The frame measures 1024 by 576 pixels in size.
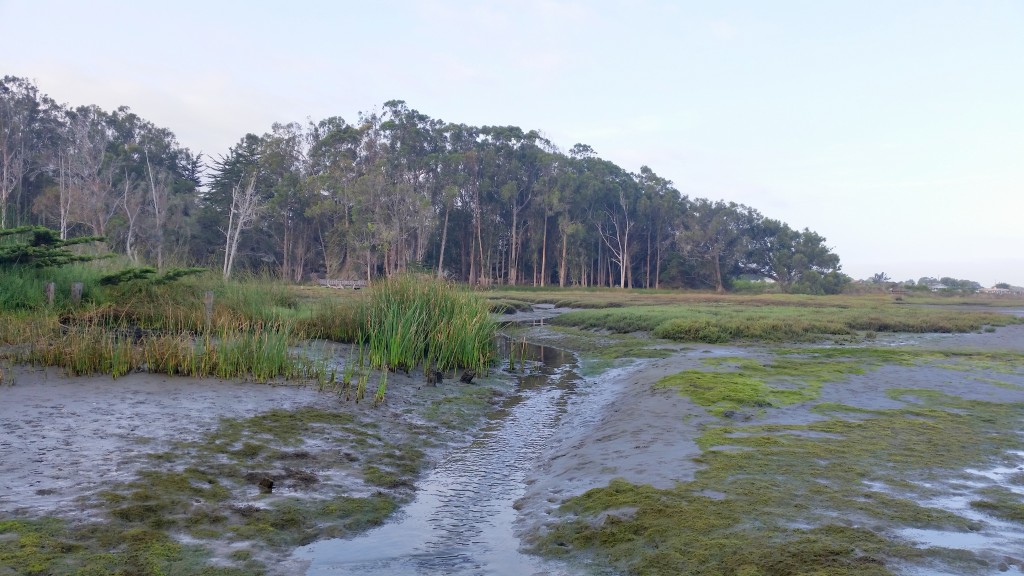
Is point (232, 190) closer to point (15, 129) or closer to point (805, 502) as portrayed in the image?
point (15, 129)

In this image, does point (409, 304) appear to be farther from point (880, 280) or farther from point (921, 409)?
point (880, 280)

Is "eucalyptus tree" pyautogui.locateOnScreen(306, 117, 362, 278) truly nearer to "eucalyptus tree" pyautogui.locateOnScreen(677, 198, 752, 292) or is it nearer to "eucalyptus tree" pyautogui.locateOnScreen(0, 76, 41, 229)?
"eucalyptus tree" pyautogui.locateOnScreen(0, 76, 41, 229)

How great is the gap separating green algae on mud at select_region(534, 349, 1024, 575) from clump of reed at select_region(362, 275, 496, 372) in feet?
21.5

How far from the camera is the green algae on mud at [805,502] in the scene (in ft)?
14.8

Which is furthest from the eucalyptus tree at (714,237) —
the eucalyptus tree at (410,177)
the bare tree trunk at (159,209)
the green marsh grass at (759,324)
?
the bare tree trunk at (159,209)

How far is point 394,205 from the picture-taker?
60.1m

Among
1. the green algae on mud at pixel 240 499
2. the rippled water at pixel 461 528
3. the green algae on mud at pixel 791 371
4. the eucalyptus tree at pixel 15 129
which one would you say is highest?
the eucalyptus tree at pixel 15 129

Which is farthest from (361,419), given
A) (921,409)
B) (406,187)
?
(406,187)

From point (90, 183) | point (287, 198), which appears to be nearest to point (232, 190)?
point (287, 198)

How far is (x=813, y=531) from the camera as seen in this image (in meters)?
4.91

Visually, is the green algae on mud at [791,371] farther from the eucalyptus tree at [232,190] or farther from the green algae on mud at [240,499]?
the eucalyptus tree at [232,190]

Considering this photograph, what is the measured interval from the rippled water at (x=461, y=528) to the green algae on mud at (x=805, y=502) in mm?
447

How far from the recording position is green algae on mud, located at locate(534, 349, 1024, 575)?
4.51m

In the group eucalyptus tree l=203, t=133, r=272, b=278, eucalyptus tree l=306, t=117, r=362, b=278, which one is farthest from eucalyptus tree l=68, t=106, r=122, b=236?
eucalyptus tree l=306, t=117, r=362, b=278
